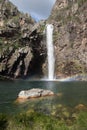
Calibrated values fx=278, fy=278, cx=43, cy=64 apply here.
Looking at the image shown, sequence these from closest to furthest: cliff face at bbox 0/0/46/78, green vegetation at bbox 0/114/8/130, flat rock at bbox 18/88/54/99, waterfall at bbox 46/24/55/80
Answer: green vegetation at bbox 0/114/8/130 → flat rock at bbox 18/88/54/99 → cliff face at bbox 0/0/46/78 → waterfall at bbox 46/24/55/80

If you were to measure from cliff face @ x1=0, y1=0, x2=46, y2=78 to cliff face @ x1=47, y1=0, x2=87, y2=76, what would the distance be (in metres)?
8.97

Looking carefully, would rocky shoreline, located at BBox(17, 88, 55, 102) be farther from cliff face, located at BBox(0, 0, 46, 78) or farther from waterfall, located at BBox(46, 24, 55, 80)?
waterfall, located at BBox(46, 24, 55, 80)

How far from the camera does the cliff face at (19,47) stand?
465 feet

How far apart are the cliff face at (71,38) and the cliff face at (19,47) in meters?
8.97

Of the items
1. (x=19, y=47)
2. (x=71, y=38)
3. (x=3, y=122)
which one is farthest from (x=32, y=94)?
(x=71, y=38)

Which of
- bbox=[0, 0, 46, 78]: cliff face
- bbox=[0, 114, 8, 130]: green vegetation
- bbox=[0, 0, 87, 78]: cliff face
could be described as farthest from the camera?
bbox=[0, 0, 87, 78]: cliff face

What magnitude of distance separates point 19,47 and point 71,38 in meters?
Result: 29.8

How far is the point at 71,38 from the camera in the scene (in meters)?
154

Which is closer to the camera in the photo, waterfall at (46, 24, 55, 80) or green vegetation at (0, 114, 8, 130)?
green vegetation at (0, 114, 8, 130)

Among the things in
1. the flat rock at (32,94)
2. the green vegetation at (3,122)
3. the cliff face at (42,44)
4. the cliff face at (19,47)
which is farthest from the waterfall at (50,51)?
the green vegetation at (3,122)

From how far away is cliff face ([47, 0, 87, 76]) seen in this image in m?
148

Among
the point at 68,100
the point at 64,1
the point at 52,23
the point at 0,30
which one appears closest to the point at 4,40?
the point at 0,30

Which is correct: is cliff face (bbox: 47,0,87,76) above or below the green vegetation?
above

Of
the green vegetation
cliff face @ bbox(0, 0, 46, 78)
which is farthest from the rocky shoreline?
cliff face @ bbox(0, 0, 46, 78)
